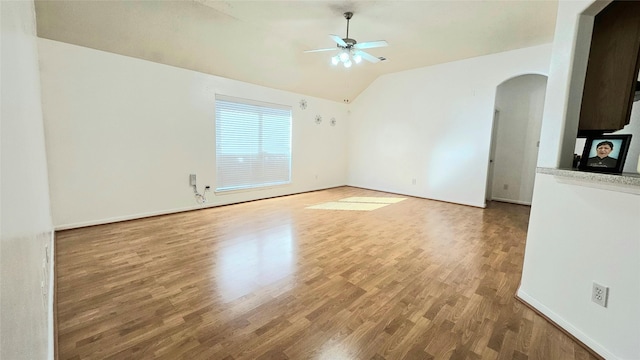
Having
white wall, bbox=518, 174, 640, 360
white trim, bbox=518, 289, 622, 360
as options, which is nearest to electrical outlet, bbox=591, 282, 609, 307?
white wall, bbox=518, 174, 640, 360

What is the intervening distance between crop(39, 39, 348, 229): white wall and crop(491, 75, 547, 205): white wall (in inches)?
214

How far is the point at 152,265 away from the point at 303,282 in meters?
1.47

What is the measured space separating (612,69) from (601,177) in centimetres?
75

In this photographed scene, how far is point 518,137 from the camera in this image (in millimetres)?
5676

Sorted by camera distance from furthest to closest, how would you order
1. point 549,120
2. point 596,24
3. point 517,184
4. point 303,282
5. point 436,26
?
point 517,184
point 436,26
point 303,282
point 549,120
point 596,24

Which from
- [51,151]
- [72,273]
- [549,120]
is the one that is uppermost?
[549,120]

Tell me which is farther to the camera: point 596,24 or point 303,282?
point 303,282

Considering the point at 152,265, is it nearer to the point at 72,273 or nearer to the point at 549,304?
the point at 72,273

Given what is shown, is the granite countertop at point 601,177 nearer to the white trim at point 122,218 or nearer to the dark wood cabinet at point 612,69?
the dark wood cabinet at point 612,69

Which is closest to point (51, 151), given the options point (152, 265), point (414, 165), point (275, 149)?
point (152, 265)

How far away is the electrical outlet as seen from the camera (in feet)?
5.02

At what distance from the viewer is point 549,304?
1.88 meters

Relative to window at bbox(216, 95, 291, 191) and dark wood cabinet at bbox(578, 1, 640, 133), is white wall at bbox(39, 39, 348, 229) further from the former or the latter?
dark wood cabinet at bbox(578, 1, 640, 133)

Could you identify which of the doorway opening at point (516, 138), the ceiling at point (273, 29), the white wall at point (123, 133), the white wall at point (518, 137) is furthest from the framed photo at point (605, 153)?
the white wall at point (123, 133)
